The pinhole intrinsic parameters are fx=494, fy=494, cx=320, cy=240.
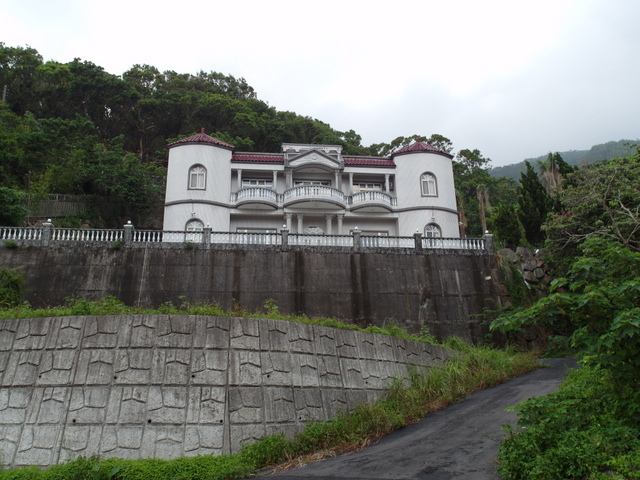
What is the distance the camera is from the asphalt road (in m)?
7.48

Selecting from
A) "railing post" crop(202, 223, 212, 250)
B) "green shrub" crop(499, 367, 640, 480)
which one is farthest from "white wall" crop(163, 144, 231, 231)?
"green shrub" crop(499, 367, 640, 480)

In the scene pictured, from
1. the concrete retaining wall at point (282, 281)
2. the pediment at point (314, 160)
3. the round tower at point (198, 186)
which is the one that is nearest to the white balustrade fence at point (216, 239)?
the concrete retaining wall at point (282, 281)

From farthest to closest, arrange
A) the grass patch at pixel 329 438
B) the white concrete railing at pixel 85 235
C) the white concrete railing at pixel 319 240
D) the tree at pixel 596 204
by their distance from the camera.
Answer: the white concrete railing at pixel 319 240 → the white concrete railing at pixel 85 235 → the tree at pixel 596 204 → the grass patch at pixel 329 438

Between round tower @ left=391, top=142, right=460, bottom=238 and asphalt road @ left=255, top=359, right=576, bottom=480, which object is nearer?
asphalt road @ left=255, top=359, right=576, bottom=480

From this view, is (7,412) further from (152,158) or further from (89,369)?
(152,158)

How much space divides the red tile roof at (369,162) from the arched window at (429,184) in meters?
2.01

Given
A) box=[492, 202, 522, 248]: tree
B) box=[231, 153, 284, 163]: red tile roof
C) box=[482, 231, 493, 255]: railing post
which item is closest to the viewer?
box=[482, 231, 493, 255]: railing post

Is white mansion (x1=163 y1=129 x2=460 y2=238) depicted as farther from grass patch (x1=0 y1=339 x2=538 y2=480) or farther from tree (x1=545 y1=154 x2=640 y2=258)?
grass patch (x1=0 y1=339 x2=538 y2=480)

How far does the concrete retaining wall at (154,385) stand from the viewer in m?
8.45

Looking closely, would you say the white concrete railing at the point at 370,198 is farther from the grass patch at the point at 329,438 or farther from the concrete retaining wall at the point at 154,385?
the concrete retaining wall at the point at 154,385

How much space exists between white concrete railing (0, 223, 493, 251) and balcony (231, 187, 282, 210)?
6221 millimetres

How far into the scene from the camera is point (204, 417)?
881 centimetres

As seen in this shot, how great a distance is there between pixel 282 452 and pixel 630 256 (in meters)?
6.37

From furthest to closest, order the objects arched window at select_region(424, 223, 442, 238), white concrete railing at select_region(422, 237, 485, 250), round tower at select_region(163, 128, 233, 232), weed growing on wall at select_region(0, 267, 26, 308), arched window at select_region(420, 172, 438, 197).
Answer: arched window at select_region(420, 172, 438, 197) → arched window at select_region(424, 223, 442, 238) → round tower at select_region(163, 128, 233, 232) → white concrete railing at select_region(422, 237, 485, 250) → weed growing on wall at select_region(0, 267, 26, 308)
